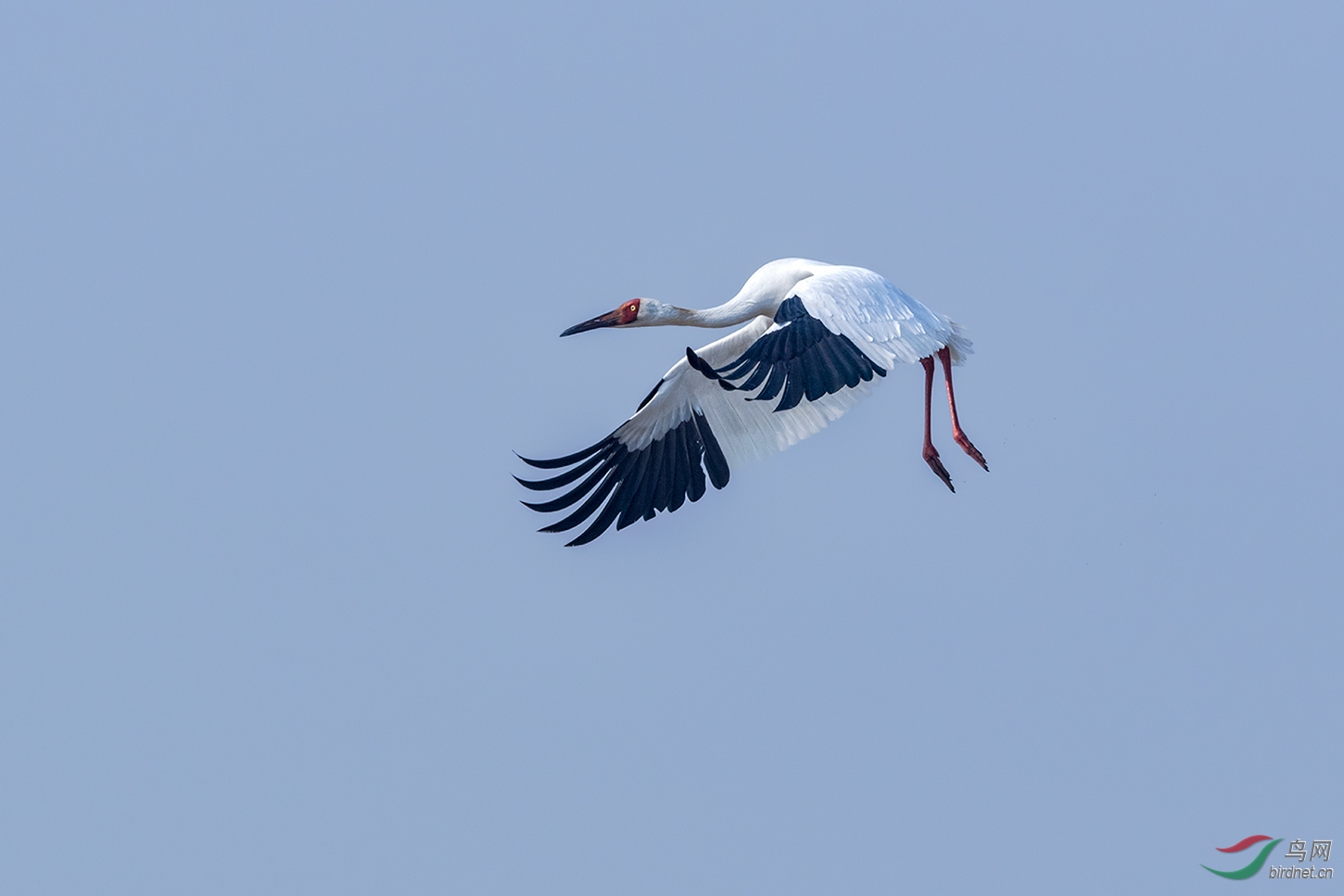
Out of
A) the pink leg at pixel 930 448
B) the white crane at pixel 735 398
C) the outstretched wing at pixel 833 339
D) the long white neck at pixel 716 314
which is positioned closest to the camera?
the outstretched wing at pixel 833 339

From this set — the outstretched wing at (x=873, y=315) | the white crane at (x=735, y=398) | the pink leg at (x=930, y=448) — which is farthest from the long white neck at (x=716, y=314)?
the pink leg at (x=930, y=448)

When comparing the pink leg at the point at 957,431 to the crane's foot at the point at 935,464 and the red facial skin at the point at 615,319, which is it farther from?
the red facial skin at the point at 615,319

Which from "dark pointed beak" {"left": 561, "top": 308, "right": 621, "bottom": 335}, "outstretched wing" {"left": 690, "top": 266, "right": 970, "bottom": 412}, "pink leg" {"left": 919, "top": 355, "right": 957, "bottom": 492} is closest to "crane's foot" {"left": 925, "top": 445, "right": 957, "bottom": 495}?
"pink leg" {"left": 919, "top": 355, "right": 957, "bottom": 492}

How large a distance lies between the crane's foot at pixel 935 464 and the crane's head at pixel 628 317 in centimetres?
299

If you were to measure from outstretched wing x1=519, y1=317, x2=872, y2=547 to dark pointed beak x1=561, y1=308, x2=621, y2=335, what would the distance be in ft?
2.24

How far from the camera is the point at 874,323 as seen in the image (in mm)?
14023

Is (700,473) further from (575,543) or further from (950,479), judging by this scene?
(950,479)

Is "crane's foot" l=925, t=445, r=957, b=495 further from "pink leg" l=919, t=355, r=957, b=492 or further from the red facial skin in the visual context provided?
the red facial skin

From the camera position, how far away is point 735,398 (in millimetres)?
16375

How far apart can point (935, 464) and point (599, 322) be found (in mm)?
3521

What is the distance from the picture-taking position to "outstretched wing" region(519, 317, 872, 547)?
15.7m

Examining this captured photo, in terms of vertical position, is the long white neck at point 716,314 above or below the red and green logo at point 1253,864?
above

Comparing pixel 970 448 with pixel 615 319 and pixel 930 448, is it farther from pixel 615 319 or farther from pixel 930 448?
pixel 615 319

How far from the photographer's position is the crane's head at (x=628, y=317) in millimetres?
15711
